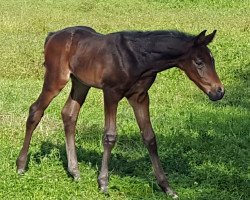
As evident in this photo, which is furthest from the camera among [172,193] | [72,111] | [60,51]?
[72,111]

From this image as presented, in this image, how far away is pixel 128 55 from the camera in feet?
22.6

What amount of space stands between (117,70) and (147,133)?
87 cm

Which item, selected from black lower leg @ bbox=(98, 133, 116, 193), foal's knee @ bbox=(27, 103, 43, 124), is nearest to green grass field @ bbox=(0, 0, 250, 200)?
black lower leg @ bbox=(98, 133, 116, 193)

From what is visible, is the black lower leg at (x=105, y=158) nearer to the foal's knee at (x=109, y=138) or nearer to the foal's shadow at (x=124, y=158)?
the foal's knee at (x=109, y=138)

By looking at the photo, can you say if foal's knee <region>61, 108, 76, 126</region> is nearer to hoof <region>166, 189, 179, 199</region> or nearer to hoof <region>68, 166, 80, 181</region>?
hoof <region>68, 166, 80, 181</region>

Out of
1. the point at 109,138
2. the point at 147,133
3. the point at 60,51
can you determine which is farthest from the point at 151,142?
the point at 60,51

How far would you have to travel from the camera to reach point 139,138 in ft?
30.7

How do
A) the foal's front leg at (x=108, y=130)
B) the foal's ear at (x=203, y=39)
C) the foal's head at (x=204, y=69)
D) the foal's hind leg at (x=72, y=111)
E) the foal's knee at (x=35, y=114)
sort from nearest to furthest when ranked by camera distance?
the foal's ear at (x=203, y=39) < the foal's head at (x=204, y=69) < the foal's front leg at (x=108, y=130) < the foal's knee at (x=35, y=114) < the foal's hind leg at (x=72, y=111)

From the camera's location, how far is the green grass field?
7.31 metres

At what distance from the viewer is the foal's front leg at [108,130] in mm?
6949

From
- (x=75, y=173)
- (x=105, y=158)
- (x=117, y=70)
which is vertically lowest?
(x=75, y=173)

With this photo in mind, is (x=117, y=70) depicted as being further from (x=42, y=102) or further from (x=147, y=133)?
(x=42, y=102)

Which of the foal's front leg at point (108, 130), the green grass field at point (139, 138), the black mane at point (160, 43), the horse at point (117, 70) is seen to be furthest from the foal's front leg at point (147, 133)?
the black mane at point (160, 43)

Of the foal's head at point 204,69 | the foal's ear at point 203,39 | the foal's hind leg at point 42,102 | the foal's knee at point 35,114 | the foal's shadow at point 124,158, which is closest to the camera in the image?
the foal's ear at point 203,39
